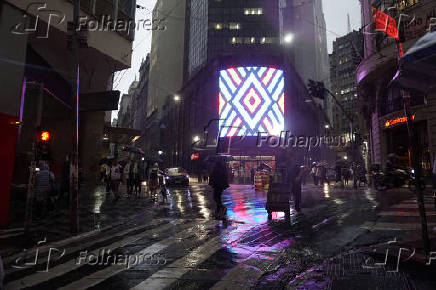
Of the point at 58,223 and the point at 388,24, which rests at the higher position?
the point at 388,24

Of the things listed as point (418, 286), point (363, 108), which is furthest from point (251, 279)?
point (363, 108)

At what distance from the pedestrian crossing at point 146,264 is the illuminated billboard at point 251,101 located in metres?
37.2

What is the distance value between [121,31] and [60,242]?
600 inches

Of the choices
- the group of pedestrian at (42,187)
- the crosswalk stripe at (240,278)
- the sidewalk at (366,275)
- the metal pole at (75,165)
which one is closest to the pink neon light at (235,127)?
the group of pedestrian at (42,187)

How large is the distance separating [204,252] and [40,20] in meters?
12.1

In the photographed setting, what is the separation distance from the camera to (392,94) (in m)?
24.7

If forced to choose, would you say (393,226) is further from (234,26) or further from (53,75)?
(234,26)

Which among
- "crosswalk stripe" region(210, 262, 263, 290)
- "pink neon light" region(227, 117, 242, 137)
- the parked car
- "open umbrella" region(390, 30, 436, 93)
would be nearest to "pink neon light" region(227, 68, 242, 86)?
"pink neon light" region(227, 117, 242, 137)

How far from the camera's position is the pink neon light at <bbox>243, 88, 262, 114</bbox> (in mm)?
43594

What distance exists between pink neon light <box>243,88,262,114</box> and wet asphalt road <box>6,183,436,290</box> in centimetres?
3608

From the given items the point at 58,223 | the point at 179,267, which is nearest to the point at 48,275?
the point at 179,267

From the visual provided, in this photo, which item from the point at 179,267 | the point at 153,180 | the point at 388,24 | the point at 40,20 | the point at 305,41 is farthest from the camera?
the point at 305,41

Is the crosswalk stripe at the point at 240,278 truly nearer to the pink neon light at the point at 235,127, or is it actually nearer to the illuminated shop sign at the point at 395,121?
the illuminated shop sign at the point at 395,121

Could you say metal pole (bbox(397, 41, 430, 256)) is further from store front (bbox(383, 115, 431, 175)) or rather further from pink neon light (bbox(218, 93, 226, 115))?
pink neon light (bbox(218, 93, 226, 115))
